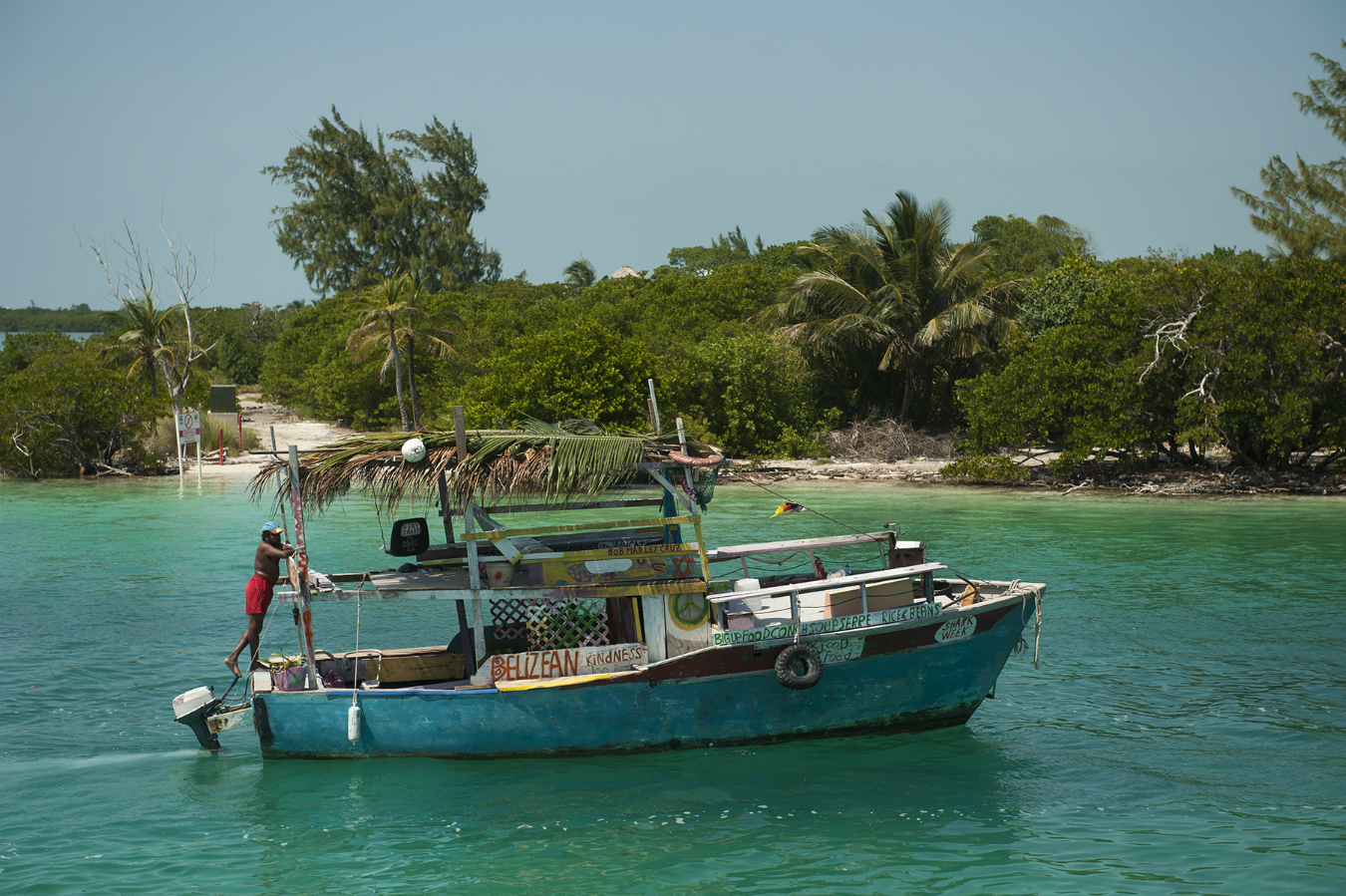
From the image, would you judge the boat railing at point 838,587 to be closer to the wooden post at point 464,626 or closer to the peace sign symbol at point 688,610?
the peace sign symbol at point 688,610

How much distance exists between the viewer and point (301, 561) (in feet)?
26.6

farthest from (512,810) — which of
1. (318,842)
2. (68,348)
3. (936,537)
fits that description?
(68,348)

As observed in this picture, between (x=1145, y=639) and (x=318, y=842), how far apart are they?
989 cm

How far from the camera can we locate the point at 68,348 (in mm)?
42719

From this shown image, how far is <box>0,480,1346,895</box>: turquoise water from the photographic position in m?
6.91

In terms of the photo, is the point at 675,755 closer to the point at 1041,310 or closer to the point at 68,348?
the point at 1041,310

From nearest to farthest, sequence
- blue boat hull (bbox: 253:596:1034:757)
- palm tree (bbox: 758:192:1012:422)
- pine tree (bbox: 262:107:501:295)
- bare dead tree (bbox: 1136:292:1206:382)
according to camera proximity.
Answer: blue boat hull (bbox: 253:596:1034:757) < bare dead tree (bbox: 1136:292:1206:382) < palm tree (bbox: 758:192:1012:422) < pine tree (bbox: 262:107:501:295)

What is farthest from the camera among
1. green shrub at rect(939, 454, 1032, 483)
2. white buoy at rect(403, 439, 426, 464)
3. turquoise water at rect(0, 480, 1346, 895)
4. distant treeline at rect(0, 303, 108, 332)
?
distant treeline at rect(0, 303, 108, 332)

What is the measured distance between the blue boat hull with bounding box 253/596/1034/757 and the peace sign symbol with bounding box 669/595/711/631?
27cm

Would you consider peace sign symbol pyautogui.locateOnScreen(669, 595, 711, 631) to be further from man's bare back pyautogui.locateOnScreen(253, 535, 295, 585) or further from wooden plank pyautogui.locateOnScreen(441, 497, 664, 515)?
man's bare back pyautogui.locateOnScreen(253, 535, 295, 585)

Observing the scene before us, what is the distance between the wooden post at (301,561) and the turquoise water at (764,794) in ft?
2.76

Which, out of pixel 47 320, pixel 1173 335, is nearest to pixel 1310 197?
pixel 1173 335

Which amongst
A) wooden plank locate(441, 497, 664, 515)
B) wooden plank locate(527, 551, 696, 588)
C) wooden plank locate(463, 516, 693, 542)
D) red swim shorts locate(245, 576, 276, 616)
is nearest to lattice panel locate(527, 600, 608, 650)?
wooden plank locate(527, 551, 696, 588)

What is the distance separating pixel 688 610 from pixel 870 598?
1598 mm
